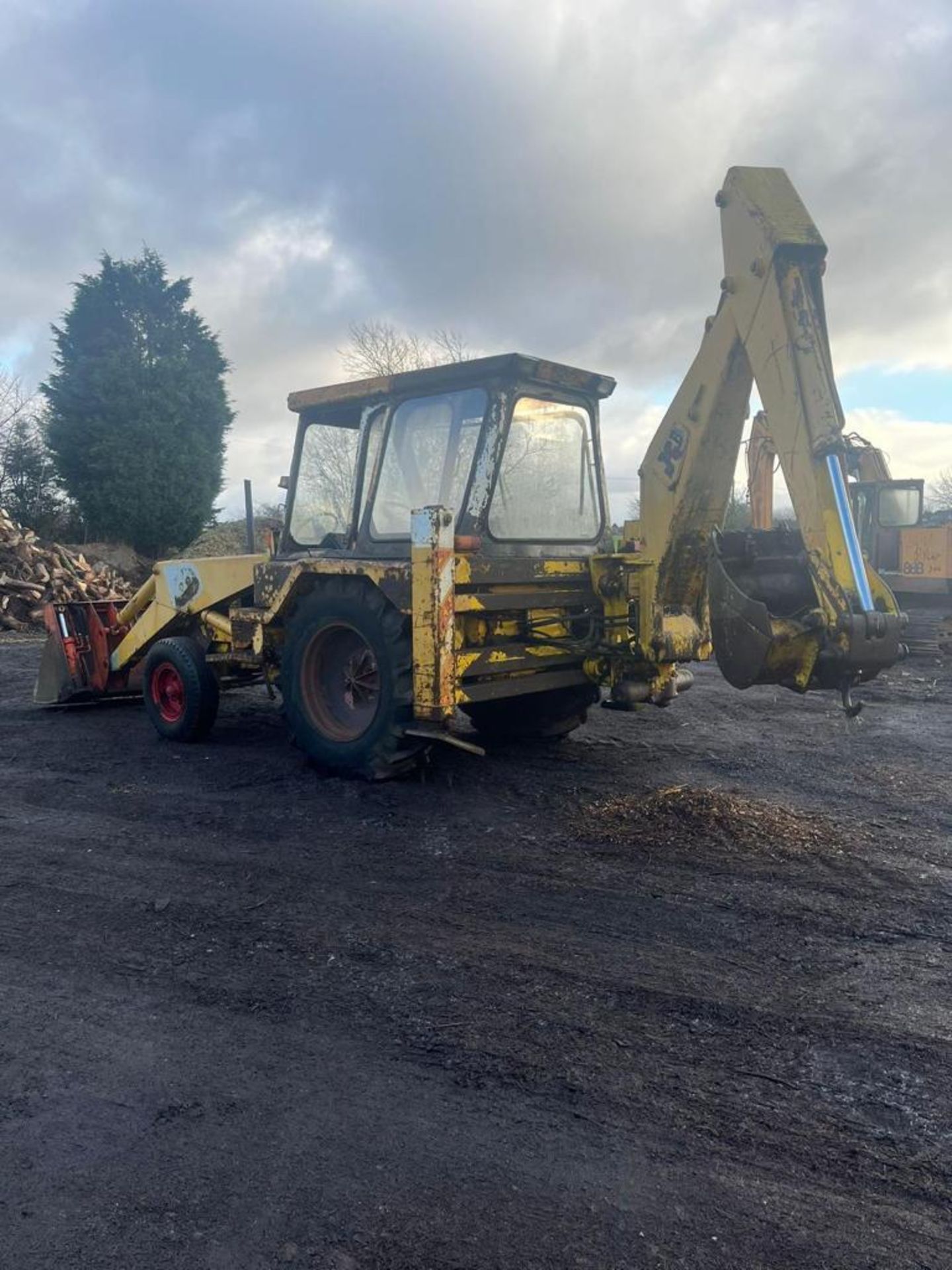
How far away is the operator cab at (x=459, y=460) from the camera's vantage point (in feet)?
19.6

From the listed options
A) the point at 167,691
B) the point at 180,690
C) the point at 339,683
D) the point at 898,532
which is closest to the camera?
the point at 339,683

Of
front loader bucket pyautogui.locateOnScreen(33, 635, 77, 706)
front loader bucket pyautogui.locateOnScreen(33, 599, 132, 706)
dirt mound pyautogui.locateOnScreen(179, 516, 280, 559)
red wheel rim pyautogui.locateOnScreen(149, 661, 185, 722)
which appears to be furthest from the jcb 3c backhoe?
dirt mound pyautogui.locateOnScreen(179, 516, 280, 559)

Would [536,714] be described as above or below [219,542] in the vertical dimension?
below

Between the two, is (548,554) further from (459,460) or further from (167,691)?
(167,691)

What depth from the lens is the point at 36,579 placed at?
58.6 ft

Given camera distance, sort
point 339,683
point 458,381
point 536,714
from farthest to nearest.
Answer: point 536,714, point 339,683, point 458,381

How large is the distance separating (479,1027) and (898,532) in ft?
48.8

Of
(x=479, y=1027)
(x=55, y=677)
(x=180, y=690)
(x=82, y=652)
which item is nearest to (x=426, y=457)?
(x=180, y=690)

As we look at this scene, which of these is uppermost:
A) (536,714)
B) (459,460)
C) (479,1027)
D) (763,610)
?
(459,460)

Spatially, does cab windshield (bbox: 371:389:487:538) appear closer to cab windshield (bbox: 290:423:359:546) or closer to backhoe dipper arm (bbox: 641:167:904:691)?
cab windshield (bbox: 290:423:359:546)

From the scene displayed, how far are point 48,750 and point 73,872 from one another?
3.13 metres

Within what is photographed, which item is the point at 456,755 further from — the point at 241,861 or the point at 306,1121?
the point at 306,1121

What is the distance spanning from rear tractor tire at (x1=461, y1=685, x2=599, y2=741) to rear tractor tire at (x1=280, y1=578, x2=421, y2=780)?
1085 millimetres

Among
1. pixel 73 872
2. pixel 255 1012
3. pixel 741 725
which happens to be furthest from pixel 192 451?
pixel 255 1012
